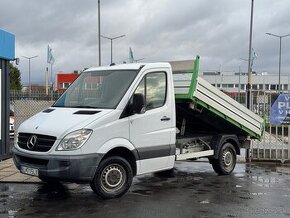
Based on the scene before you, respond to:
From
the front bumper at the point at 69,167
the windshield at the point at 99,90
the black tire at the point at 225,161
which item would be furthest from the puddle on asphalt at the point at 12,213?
the black tire at the point at 225,161

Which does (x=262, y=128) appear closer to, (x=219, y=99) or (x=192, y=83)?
(x=219, y=99)

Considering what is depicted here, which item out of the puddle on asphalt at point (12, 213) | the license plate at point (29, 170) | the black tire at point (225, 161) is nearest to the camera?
the puddle on asphalt at point (12, 213)

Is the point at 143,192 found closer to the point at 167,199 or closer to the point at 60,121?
the point at 167,199

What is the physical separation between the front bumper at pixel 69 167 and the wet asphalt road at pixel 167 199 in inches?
18.8

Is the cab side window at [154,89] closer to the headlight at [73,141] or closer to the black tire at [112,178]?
the black tire at [112,178]

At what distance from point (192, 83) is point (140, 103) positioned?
1812mm

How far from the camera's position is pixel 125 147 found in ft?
27.3

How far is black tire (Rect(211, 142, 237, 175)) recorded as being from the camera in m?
11.1

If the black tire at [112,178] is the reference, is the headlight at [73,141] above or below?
above

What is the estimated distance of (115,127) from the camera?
8117 mm

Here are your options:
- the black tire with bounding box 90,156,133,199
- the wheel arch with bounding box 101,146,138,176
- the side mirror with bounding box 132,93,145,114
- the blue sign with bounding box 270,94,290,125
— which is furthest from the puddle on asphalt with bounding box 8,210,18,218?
the blue sign with bounding box 270,94,290,125

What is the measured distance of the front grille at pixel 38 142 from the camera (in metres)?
7.80

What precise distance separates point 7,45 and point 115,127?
6382 millimetres

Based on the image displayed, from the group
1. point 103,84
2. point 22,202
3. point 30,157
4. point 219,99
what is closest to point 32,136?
point 30,157
